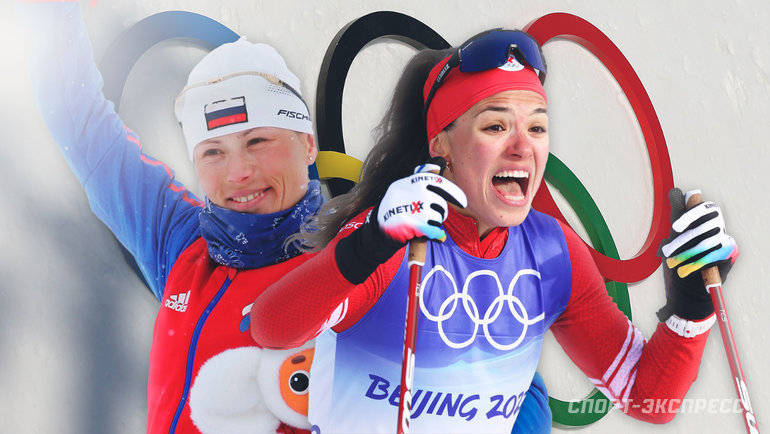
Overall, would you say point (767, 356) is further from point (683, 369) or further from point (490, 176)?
point (490, 176)

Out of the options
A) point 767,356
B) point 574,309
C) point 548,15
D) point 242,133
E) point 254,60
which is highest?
point 548,15

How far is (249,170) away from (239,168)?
21 mm

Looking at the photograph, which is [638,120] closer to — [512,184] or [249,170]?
[512,184]

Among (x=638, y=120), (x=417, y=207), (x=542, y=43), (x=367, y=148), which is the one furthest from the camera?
(x=638, y=120)

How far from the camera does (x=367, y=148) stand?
1993 millimetres

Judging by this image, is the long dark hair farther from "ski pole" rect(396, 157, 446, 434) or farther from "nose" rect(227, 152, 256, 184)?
"ski pole" rect(396, 157, 446, 434)

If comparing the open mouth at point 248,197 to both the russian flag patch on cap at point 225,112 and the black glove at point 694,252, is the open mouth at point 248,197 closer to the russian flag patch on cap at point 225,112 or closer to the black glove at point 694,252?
the russian flag patch on cap at point 225,112

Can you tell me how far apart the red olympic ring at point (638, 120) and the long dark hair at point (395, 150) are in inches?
39.2

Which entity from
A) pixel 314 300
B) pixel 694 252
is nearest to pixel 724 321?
pixel 694 252

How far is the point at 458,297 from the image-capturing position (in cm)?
142

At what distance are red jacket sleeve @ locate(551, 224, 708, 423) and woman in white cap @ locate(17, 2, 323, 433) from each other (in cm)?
59

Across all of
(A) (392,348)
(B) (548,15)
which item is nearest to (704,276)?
(A) (392,348)

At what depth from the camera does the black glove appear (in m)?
1.34

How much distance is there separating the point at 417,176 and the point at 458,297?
0.35 meters
